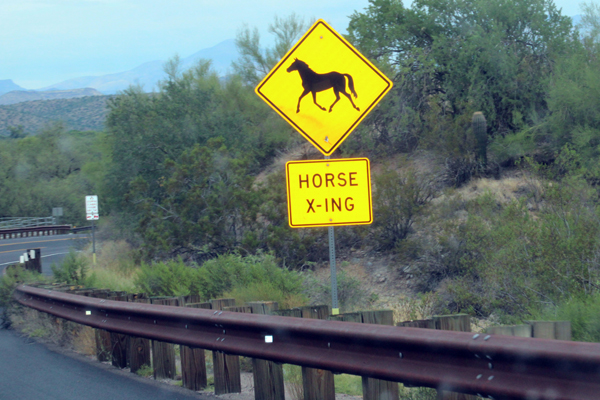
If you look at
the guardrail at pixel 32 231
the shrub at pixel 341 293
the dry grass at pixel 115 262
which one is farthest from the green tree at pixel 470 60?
the guardrail at pixel 32 231

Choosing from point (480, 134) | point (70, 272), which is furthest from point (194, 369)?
point (480, 134)

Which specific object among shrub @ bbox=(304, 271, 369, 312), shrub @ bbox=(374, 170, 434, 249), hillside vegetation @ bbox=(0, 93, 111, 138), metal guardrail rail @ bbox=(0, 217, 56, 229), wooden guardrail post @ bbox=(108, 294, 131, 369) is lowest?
shrub @ bbox=(304, 271, 369, 312)

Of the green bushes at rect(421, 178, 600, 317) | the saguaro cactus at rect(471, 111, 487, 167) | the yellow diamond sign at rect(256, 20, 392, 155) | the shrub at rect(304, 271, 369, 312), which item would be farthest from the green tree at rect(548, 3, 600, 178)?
the yellow diamond sign at rect(256, 20, 392, 155)

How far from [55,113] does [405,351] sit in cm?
15324

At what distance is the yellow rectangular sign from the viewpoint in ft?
17.9

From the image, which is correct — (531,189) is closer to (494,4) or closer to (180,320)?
(494,4)

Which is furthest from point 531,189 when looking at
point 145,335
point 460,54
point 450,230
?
point 145,335

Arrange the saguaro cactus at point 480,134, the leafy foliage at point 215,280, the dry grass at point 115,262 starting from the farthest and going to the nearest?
the saguaro cactus at point 480,134
the dry grass at point 115,262
the leafy foliage at point 215,280

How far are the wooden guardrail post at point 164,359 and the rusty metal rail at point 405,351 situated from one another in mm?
279

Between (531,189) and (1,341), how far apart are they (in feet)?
46.9

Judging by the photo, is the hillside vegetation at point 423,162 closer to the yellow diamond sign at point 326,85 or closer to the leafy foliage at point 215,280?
the leafy foliage at point 215,280

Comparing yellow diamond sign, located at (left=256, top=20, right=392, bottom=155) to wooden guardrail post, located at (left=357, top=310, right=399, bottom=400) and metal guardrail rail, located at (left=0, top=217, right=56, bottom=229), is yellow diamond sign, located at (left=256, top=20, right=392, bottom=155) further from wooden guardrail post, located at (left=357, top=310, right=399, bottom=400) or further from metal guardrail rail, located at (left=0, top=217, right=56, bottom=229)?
metal guardrail rail, located at (left=0, top=217, right=56, bottom=229)

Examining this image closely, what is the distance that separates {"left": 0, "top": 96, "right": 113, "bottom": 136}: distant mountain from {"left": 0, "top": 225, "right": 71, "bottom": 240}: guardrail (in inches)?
3515

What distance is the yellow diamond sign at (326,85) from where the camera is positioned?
5617 millimetres
